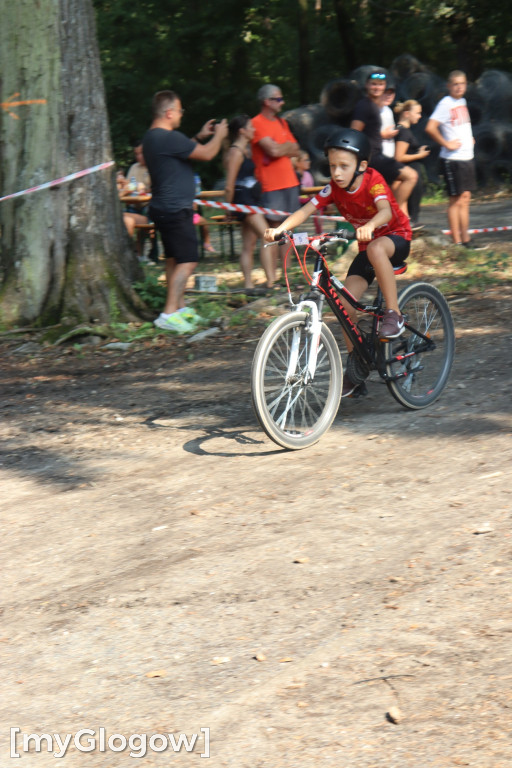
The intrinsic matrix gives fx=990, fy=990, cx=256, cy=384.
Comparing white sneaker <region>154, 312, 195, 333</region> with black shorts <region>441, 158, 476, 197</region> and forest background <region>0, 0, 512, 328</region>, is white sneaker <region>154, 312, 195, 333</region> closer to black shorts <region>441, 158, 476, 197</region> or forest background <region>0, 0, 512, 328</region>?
forest background <region>0, 0, 512, 328</region>

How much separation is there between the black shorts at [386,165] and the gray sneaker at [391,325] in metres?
4.84

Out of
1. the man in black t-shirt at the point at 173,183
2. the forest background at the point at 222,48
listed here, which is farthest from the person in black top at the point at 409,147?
the forest background at the point at 222,48

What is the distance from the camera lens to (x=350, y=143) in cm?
553

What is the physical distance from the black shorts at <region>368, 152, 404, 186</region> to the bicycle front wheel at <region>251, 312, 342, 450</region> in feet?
17.0

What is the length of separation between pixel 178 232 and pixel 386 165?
2730 mm

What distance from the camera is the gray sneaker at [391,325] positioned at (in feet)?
19.3

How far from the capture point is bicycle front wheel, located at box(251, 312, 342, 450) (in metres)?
5.28

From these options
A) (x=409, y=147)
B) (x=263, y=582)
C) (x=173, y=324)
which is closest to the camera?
(x=263, y=582)

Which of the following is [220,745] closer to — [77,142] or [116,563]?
A: [116,563]

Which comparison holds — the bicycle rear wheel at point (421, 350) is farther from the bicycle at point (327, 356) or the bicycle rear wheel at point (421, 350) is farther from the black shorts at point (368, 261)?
the black shorts at point (368, 261)

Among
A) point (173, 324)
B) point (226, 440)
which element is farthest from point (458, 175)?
point (226, 440)

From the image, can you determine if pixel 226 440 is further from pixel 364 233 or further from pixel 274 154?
pixel 274 154

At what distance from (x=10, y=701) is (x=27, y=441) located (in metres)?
3.21

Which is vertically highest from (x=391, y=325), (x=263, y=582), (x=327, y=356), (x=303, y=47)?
(x=303, y=47)
